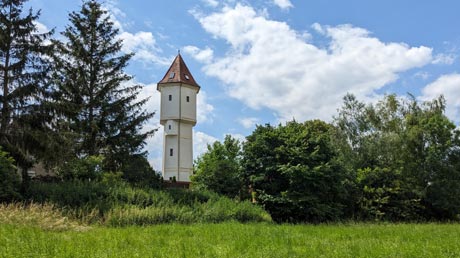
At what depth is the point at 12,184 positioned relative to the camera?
1658 cm

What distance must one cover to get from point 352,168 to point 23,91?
20948mm

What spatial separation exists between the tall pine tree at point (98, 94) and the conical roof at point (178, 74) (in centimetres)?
1842

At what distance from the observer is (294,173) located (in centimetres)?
2158

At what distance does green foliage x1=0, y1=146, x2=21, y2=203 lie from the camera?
16.0 meters

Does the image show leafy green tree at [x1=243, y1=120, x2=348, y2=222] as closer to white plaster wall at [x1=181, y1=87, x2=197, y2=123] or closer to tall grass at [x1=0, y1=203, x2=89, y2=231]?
tall grass at [x1=0, y1=203, x2=89, y2=231]

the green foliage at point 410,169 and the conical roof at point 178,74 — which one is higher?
the conical roof at point 178,74

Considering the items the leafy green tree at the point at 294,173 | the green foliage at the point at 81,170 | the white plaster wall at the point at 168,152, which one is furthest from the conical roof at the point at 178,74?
the green foliage at the point at 81,170

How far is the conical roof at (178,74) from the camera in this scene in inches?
1965

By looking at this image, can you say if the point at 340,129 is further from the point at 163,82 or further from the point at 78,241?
the point at 78,241

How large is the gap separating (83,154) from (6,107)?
752cm

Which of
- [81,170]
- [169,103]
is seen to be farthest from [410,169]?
[169,103]

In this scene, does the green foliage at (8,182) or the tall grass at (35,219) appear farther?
the green foliage at (8,182)

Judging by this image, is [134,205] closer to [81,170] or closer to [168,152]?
[81,170]

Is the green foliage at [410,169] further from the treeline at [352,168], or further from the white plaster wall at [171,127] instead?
the white plaster wall at [171,127]
